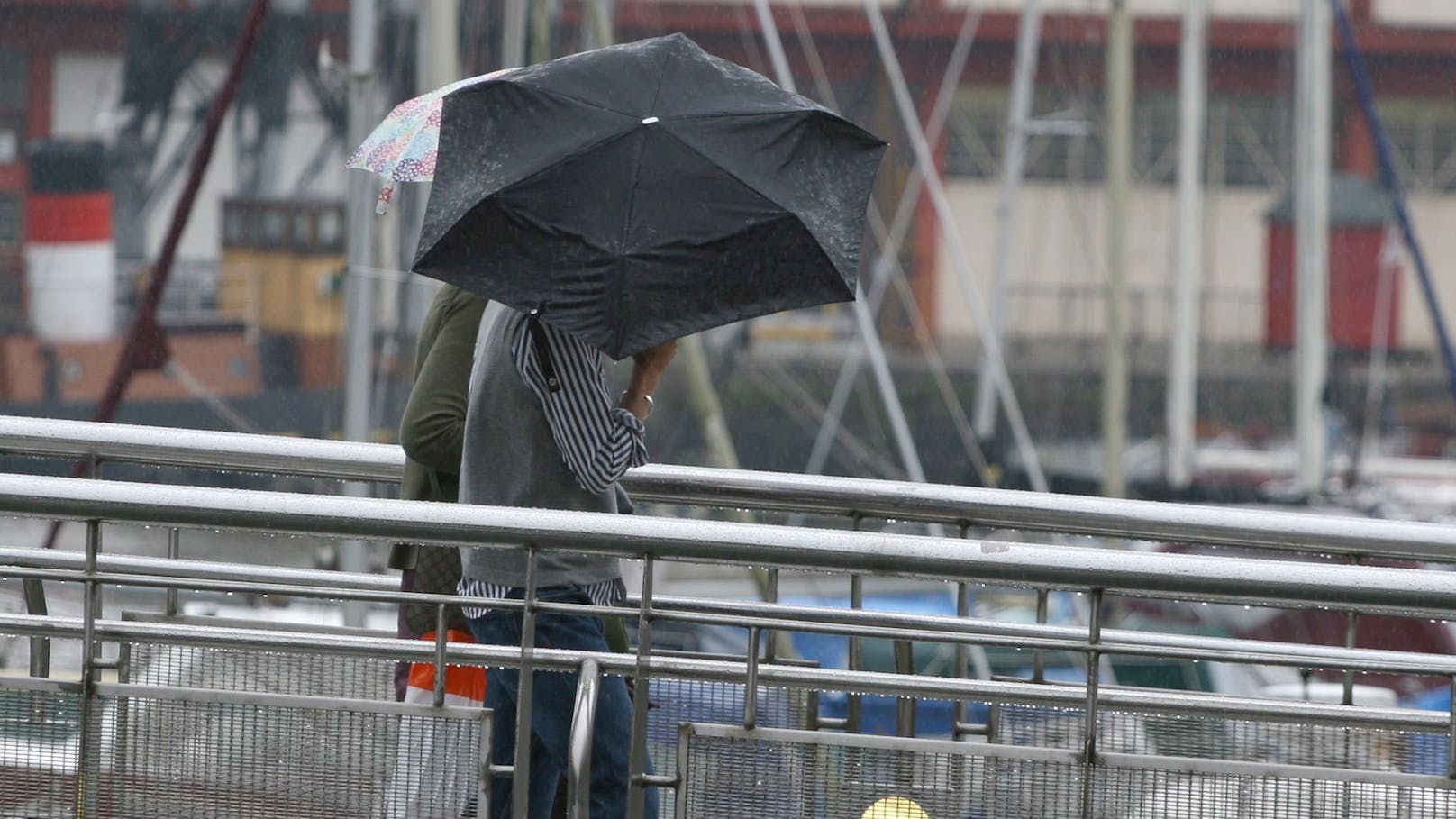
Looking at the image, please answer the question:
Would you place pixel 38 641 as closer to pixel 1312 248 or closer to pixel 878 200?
pixel 1312 248

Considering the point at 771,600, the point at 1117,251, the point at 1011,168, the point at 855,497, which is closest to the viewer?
the point at 771,600

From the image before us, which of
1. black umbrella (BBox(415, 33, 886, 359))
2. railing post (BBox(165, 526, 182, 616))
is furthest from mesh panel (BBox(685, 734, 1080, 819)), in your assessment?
railing post (BBox(165, 526, 182, 616))

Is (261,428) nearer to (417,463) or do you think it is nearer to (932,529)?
(932,529)

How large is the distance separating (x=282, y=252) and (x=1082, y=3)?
10731 mm

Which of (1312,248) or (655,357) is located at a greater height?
(1312,248)

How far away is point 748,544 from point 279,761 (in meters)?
0.97

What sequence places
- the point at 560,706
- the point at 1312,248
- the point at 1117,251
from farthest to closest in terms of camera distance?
the point at 1312,248, the point at 1117,251, the point at 560,706

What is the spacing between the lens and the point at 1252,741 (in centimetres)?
359

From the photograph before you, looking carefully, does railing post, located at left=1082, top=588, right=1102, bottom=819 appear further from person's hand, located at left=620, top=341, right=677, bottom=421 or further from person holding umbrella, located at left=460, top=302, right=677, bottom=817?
person's hand, located at left=620, top=341, right=677, bottom=421

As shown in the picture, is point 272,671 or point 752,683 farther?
point 272,671

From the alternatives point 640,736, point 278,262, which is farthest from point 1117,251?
point 640,736

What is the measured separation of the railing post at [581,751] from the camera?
10.7 feet

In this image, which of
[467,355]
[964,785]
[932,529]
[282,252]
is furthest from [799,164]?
[282,252]


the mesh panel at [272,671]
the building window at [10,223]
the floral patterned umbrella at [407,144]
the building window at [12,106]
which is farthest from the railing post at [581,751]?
the building window at [12,106]
